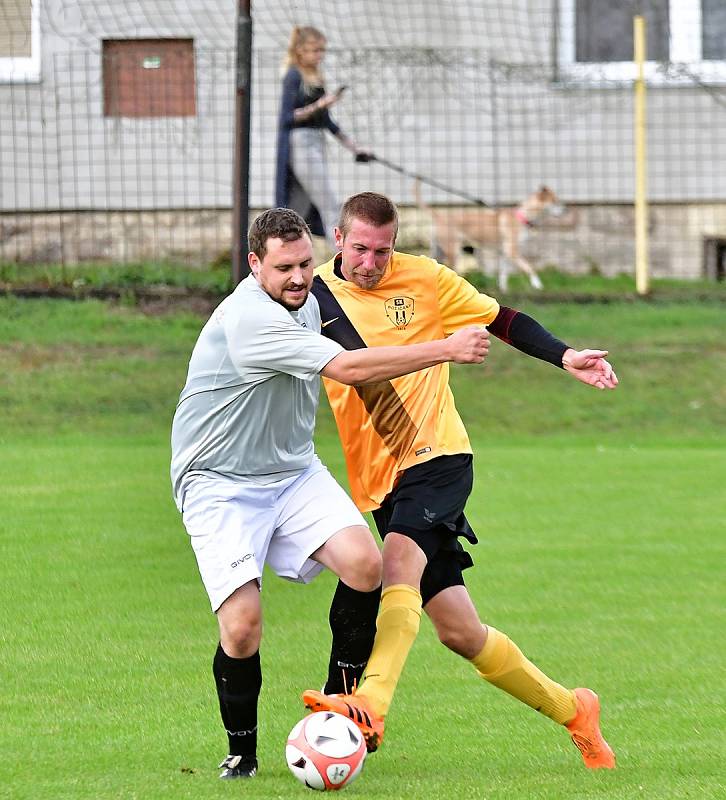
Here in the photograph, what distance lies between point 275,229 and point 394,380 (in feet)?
3.28

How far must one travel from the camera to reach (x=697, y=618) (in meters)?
7.86

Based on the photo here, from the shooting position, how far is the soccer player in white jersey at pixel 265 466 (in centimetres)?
506

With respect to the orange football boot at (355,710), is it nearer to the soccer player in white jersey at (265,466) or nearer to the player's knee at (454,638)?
the soccer player in white jersey at (265,466)

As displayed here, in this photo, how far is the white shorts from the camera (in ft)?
16.9

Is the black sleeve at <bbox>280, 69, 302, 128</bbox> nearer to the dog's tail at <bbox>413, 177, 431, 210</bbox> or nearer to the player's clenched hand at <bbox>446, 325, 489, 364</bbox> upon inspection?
the dog's tail at <bbox>413, 177, 431, 210</bbox>

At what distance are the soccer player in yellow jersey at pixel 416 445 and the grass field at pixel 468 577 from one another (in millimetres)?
343

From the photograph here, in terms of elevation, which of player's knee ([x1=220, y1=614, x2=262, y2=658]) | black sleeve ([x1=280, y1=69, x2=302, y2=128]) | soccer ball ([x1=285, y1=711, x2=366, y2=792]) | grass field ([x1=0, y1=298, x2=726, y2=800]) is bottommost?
grass field ([x1=0, y1=298, x2=726, y2=800])

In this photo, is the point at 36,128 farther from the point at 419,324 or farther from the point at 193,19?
the point at 419,324

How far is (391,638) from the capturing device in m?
5.30

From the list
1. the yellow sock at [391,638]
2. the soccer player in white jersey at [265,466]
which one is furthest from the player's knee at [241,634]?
the yellow sock at [391,638]

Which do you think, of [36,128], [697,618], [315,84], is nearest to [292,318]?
[697,618]

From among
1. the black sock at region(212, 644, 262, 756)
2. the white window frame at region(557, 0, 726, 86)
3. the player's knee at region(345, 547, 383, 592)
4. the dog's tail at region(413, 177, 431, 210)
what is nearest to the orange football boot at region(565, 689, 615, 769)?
the player's knee at region(345, 547, 383, 592)

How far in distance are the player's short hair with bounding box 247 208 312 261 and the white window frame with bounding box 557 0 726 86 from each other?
42.9ft

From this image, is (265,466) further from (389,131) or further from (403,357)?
(389,131)
